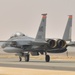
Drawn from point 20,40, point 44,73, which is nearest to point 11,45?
point 20,40

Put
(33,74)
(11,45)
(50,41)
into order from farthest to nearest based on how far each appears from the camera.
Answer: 1. (11,45)
2. (50,41)
3. (33,74)

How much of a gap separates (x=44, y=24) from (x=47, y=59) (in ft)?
13.0

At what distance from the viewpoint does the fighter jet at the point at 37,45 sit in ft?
127

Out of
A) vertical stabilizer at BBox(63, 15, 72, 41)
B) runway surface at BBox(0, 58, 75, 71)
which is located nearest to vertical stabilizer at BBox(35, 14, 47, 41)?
vertical stabilizer at BBox(63, 15, 72, 41)

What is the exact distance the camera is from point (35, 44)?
3938 centimetres

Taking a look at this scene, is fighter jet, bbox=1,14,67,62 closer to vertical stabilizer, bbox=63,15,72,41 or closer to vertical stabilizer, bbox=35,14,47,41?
vertical stabilizer, bbox=35,14,47,41

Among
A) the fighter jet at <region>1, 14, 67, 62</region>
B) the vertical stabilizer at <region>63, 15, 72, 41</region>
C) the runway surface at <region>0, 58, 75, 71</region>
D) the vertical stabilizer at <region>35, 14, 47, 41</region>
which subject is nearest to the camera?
the runway surface at <region>0, 58, 75, 71</region>

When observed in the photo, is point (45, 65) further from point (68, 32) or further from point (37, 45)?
point (68, 32)

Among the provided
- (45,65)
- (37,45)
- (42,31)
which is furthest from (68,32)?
(45,65)

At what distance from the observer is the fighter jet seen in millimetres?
38562

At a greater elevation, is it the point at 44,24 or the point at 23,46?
the point at 44,24

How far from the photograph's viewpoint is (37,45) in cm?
3941

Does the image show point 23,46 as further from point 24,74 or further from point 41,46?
point 24,74

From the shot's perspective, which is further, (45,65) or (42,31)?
(42,31)
